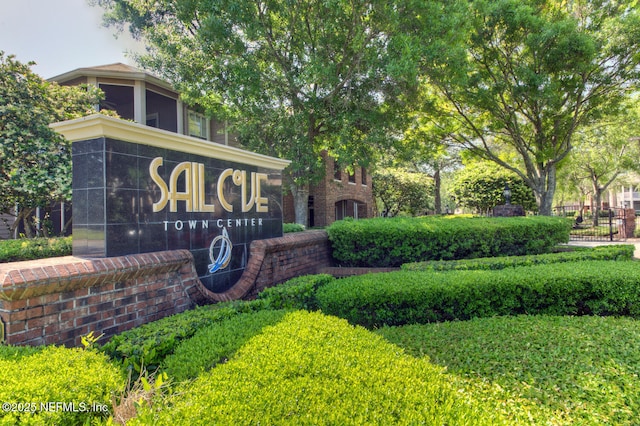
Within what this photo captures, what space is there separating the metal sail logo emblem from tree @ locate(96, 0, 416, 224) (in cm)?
668

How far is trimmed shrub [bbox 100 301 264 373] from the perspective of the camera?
2812 mm

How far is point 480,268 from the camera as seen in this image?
6352 millimetres

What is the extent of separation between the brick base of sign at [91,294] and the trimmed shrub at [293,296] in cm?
74

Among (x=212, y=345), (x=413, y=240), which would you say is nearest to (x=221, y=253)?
(x=212, y=345)

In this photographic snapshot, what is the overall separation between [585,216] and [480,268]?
2985 centimetres

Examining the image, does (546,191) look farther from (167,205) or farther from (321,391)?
(321,391)

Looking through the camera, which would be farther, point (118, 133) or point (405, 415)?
point (118, 133)

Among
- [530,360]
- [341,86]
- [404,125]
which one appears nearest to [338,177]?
[404,125]

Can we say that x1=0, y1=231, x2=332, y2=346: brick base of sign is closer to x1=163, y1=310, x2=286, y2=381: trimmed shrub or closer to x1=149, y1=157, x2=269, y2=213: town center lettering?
x1=149, y1=157, x2=269, y2=213: town center lettering

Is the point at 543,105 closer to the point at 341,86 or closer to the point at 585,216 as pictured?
the point at 341,86

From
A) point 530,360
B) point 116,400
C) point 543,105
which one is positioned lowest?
point 530,360

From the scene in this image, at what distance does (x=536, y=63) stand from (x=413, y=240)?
8.48 m

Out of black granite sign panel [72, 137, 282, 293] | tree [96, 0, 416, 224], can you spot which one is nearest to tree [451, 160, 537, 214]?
tree [96, 0, 416, 224]

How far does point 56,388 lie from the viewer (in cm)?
201
